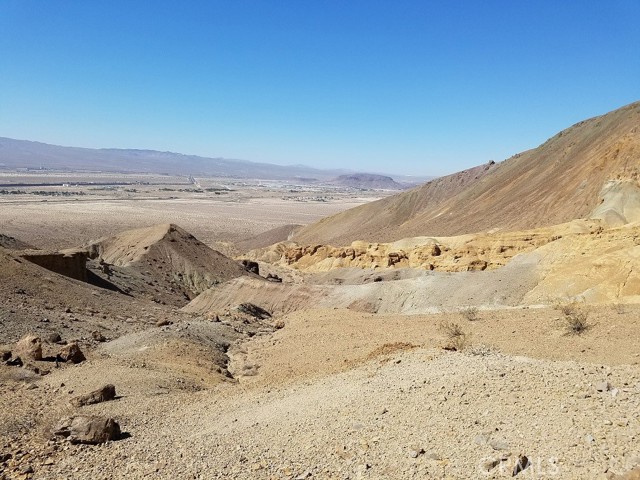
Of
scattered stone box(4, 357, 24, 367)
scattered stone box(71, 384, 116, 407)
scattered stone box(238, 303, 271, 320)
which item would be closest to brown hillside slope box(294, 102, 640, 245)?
scattered stone box(238, 303, 271, 320)

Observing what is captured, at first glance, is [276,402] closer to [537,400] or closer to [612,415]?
[537,400]

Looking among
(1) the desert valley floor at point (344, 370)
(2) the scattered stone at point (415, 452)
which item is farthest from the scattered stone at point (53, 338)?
(2) the scattered stone at point (415, 452)

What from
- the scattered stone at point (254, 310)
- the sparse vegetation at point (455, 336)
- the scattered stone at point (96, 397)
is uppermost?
the sparse vegetation at point (455, 336)

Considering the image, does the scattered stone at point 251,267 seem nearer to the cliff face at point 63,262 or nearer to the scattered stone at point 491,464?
the cliff face at point 63,262

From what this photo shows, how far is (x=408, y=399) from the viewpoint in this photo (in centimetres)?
785

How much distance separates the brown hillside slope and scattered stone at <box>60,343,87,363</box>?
104 ft

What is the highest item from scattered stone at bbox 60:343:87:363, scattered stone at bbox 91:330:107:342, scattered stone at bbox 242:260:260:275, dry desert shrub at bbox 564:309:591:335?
dry desert shrub at bbox 564:309:591:335

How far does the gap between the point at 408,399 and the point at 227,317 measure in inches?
579

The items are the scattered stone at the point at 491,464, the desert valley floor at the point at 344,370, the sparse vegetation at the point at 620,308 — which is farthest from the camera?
the sparse vegetation at the point at 620,308

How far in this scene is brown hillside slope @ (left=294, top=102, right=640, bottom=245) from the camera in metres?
37.9

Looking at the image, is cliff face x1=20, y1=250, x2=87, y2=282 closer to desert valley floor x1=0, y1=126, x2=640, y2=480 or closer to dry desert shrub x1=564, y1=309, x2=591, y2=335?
desert valley floor x1=0, y1=126, x2=640, y2=480

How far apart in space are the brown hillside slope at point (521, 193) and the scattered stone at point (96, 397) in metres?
32.1

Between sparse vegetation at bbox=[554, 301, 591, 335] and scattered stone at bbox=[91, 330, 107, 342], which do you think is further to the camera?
scattered stone at bbox=[91, 330, 107, 342]

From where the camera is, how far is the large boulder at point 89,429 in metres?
8.02
